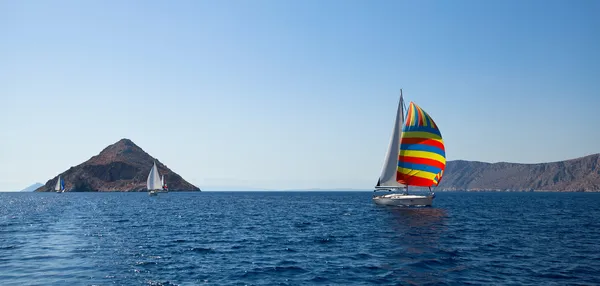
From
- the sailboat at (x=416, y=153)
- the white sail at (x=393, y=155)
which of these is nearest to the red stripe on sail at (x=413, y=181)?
the sailboat at (x=416, y=153)

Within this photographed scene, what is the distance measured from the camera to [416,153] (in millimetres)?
67188

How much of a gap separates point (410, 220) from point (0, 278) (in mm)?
41957

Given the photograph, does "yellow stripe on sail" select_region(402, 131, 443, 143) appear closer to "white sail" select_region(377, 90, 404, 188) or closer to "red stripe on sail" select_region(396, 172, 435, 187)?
"white sail" select_region(377, 90, 404, 188)

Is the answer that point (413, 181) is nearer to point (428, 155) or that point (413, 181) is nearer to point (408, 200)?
point (408, 200)

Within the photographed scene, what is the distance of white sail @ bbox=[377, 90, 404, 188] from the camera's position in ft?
230

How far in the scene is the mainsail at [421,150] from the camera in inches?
2613

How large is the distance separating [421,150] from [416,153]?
3.09 ft

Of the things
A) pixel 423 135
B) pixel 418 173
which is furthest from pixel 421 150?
pixel 418 173

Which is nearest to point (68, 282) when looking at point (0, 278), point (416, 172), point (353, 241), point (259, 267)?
point (0, 278)

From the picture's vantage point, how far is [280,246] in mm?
32312

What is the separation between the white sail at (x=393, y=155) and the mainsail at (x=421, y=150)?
2.00 meters

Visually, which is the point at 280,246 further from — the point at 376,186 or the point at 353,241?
the point at 376,186

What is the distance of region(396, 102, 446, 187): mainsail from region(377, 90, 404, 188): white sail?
200cm

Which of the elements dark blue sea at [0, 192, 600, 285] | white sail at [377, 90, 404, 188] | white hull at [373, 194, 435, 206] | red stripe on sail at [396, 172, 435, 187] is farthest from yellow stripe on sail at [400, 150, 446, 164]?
dark blue sea at [0, 192, 600, 285]
